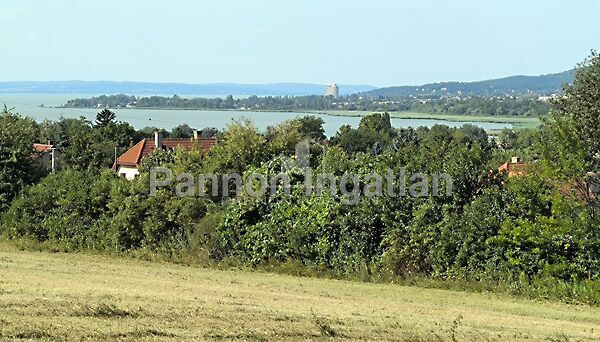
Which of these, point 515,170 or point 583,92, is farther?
point 583,92

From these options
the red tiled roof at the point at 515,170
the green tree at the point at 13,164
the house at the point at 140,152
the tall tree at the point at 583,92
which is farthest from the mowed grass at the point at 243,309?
the house at the point at 140,152

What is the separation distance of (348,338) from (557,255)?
1282cm

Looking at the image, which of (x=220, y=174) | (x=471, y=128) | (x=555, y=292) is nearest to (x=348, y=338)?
(x=555, y=292)

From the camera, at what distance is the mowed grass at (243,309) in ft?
39.3

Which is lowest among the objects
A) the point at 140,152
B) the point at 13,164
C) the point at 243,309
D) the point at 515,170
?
the point at 140,152

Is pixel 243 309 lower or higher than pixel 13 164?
lower

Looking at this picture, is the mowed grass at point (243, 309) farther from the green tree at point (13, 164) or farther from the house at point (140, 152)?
the house at point (140, 152)

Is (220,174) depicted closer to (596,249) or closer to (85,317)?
(596,249)

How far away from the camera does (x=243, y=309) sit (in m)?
15.1

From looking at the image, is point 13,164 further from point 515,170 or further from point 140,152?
point 140,152

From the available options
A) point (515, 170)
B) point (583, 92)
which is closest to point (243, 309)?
point (515, 170)

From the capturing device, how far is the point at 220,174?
105 ft

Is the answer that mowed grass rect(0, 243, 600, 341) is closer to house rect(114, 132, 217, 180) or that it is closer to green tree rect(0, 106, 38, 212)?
green tree rect(0, 106, 38, 212)

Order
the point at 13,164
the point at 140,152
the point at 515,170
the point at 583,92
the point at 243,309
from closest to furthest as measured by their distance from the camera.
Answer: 1. the point at 243,309
2. the point at 515,170
3. the point at 13,164
4. the point at 583,92
5. the point at 140,152
